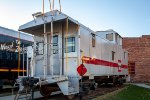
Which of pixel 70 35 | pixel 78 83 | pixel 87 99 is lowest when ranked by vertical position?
pixel 87 99

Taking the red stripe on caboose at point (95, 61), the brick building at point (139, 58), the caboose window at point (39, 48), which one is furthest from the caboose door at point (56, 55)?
the brick building at point (139, 58)

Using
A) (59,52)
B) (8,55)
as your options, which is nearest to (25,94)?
(59,52)

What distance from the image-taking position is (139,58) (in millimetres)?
33938

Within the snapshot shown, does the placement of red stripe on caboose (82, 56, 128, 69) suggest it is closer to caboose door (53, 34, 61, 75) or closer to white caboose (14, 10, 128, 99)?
white caboose (14, 10, 128, 99)

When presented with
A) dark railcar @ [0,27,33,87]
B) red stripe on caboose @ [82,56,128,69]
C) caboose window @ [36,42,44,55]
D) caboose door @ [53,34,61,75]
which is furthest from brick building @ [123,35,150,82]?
caboose door @ [53,34,61,75]

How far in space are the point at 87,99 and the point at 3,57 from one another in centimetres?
628

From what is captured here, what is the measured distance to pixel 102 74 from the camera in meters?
15.8

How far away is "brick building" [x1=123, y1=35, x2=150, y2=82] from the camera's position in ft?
110

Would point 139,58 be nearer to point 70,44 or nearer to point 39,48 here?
point 39,48

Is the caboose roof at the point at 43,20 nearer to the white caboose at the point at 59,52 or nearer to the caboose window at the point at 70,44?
the white caboose at the point at 59,52

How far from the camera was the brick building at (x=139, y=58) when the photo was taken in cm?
3353

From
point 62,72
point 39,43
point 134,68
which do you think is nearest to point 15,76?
point 39,43

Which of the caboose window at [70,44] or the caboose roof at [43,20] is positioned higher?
the caboose roof at [43,20]

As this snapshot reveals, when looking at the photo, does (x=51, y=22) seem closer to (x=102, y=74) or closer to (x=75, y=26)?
(x=75, y=26)
